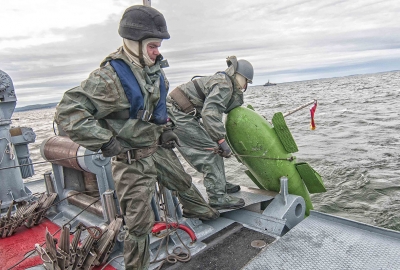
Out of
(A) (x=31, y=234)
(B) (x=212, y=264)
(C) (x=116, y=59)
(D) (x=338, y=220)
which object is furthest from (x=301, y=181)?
(A) (x=31, y=234)

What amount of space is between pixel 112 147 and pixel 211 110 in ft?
5.57

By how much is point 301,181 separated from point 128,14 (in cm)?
324

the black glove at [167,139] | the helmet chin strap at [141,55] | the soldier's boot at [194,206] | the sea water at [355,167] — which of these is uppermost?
the helmet chin strap at [141,55]

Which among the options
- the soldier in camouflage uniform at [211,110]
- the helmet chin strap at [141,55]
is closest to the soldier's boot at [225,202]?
the soldier in camouflage uniform at [211,110]

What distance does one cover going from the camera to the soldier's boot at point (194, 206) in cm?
351

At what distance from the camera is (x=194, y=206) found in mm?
3582

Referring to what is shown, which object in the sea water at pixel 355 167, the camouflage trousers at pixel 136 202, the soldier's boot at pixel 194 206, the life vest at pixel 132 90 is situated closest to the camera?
the life vest at pixel 132 90

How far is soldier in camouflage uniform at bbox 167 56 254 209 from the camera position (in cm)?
392

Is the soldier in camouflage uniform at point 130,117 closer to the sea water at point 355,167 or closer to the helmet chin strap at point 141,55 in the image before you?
the helmet chin strap at point 141,55

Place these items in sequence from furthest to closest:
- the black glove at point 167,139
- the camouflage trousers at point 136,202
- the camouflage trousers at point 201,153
Answer: the camouflage trousers at point 201,153 < the black glove at point 167,139 < the camouflage trousers at point 136,202

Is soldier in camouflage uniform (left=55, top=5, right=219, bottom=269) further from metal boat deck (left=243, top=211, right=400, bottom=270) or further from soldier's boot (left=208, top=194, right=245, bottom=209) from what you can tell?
soldier's boot (left=208, top=194, right=245, bottom=209)

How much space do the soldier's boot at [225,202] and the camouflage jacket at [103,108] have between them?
5.38ft

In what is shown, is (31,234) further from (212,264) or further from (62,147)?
(212,264)

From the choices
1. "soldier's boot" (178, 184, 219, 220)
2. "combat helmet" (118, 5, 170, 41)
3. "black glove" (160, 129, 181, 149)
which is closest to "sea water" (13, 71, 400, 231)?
"soldier's boot" (178, 184, 219, 220)
